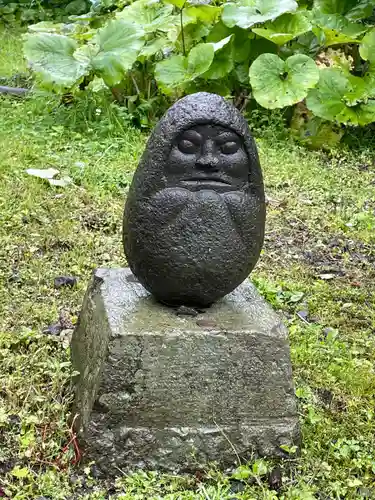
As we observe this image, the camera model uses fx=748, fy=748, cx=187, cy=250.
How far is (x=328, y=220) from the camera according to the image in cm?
522

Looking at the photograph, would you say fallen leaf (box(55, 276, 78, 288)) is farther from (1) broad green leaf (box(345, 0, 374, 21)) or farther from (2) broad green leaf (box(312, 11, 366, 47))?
(1) broad green leaf (box(345, 0, 374, 21))

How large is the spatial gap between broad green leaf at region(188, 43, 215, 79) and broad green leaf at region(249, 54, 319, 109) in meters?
0.38

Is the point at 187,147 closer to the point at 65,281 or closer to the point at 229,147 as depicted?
the point at 229,147

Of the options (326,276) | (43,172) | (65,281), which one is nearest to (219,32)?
(43,172)

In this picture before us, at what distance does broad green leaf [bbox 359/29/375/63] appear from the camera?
6613mm

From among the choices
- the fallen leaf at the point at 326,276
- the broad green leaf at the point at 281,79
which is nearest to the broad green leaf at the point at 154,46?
the broad green leaf at the point at 281,79

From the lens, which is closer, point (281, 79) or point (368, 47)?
point (281, 79)

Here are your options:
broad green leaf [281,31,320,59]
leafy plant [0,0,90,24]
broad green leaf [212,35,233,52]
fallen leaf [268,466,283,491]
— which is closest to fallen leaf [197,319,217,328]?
fallen leaf [268,466,283,491]

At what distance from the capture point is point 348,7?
7.17 meters

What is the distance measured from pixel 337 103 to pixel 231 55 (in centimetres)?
103

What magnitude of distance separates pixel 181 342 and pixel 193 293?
7.7 inches

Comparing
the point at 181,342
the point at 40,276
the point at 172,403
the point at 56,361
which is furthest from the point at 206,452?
the point at 40,276

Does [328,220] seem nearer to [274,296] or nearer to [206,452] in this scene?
[274,296]

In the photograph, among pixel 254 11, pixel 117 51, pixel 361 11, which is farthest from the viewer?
pixel 361 11
